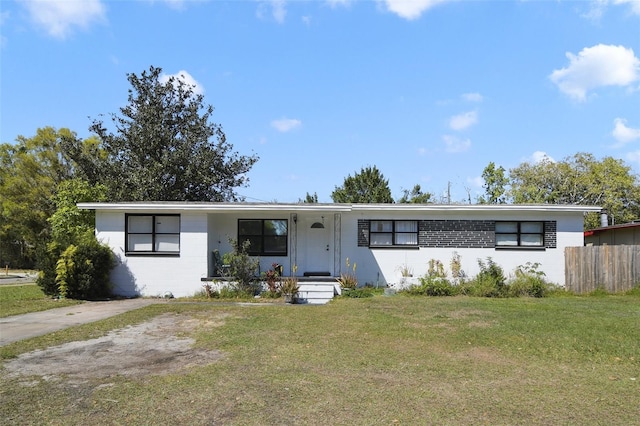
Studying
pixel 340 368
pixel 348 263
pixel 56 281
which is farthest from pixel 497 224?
pixel 56 281

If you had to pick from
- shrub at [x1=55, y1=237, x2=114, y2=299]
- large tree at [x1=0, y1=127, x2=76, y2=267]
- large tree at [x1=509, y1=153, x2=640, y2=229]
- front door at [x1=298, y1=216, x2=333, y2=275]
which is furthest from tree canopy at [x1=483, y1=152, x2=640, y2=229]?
large tree at [x1=0, y1=127, x2=76, y2=267]

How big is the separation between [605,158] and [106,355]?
42.5m

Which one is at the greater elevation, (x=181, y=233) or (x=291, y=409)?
(x=181, y=233)

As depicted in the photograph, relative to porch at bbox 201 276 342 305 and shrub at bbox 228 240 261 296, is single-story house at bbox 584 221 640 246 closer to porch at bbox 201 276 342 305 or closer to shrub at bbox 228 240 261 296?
porch at bbox 201 276 342 305

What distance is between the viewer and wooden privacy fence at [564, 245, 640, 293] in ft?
50.6

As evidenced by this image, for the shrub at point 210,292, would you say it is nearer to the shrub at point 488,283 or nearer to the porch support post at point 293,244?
the porch support post at point 293,244

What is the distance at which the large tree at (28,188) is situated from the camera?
119ft

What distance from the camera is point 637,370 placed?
618 centimetres

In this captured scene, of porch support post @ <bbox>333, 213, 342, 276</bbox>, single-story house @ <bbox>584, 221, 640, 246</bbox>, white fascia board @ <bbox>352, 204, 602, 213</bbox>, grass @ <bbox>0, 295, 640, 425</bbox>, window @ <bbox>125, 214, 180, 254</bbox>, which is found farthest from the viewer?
single-story house @ <bbox>584, 221, 640, 246</bbox>

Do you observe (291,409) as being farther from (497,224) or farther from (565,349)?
(497,224)

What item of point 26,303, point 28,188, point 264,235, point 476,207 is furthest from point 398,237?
point 28,188

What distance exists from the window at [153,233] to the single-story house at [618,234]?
710 inches

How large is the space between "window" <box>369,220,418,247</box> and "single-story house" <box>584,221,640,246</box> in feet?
32.4

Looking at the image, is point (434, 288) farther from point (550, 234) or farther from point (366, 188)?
point (366, 188)
